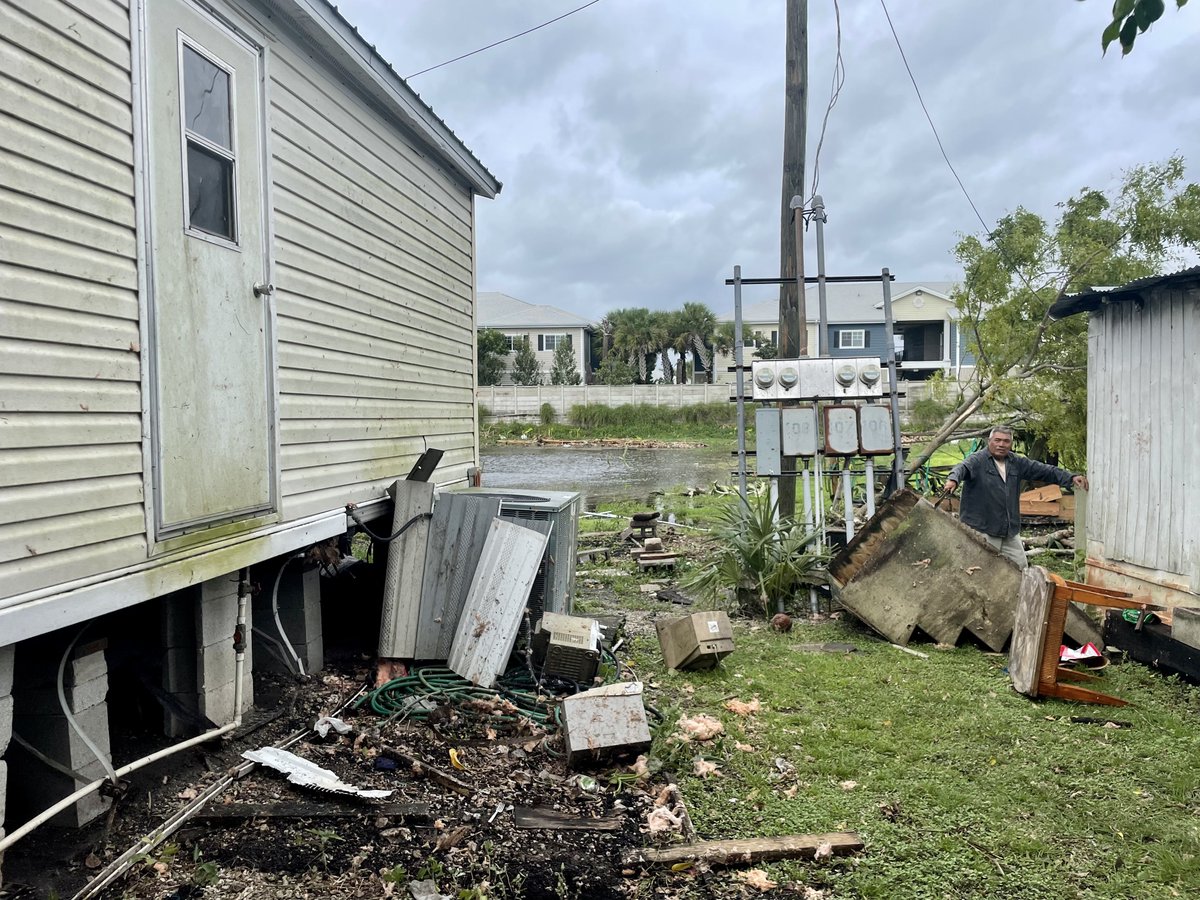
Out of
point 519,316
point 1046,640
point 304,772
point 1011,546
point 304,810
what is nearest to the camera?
point 304,810

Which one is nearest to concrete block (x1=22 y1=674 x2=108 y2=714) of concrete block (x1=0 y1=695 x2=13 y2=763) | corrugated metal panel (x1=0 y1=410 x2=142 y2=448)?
concrete block (x1=0 y1=695 x2=13 y2=763)

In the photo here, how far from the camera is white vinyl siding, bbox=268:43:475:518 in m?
5.33

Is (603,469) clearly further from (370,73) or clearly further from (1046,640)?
(1046,640)

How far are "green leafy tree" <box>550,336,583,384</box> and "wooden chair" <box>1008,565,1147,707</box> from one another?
36.7 metres

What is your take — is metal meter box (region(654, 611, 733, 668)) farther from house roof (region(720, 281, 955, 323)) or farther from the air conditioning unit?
house roof (region(720, 281, 955, 323))

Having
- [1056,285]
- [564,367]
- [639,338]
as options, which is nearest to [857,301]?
[639,338]

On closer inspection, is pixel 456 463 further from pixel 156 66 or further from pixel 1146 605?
pixel 1146 605

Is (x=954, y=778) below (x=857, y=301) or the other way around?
below

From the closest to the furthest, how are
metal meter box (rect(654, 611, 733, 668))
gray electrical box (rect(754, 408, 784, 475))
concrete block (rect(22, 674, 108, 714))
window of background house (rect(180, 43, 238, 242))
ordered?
concrete block (rect(22, 674, 108, 714)) < window of background house (rect(180, 43, 238, 242)) < metal meter box (rect(654, 611, 733, 668)) < gray electrical box (rect(754, 408, 784, 475))

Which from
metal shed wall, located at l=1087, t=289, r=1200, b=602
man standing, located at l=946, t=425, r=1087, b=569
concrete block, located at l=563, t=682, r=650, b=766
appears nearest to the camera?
concrete block, located at l=563, t=682, r=650, b=766

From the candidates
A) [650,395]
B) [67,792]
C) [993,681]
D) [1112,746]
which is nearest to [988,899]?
[1112,746]

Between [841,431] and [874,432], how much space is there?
321mm

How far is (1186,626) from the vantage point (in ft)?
18.8

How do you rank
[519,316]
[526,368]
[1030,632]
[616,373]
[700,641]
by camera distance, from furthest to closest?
[519,316], [526,368], [616,373], [700,641], [1030,632]
